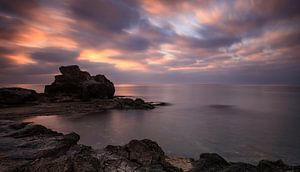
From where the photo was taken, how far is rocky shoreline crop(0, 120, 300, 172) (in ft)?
29.6

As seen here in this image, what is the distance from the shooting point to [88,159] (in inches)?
375

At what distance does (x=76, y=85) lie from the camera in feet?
216

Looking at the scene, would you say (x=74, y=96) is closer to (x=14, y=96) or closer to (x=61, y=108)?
(x=14, y=96)

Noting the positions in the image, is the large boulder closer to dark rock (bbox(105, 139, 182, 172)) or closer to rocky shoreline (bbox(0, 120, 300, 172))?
rocky shoreline (bbox(0, 120, 300, 172))

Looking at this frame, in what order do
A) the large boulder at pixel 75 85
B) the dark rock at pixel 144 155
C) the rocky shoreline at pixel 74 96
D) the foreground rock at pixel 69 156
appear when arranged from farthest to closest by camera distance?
the large boulder at pixel 75 85, the rocky shoreline at pixel 74 96, the dark rock at pixel 144 155, the foreground rock at pixel 69 156

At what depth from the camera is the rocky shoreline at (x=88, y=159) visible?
9008 millimetres

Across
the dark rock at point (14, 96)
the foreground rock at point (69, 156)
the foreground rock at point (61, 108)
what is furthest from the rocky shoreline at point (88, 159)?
the dark rock at point (14, 96)

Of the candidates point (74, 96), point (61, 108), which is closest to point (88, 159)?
point (61, 108)

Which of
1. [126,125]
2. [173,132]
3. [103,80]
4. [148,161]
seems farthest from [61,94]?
[148,161]

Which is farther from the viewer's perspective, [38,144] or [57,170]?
[38,144]

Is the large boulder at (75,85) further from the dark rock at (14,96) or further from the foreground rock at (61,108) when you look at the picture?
the dark rock at (14,96)

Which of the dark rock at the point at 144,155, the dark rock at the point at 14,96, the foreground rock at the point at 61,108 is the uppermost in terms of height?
the dark rock at the point at 14,96

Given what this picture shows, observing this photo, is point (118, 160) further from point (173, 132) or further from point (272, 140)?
point (272, 140)

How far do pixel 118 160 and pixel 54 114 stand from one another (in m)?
35.0
